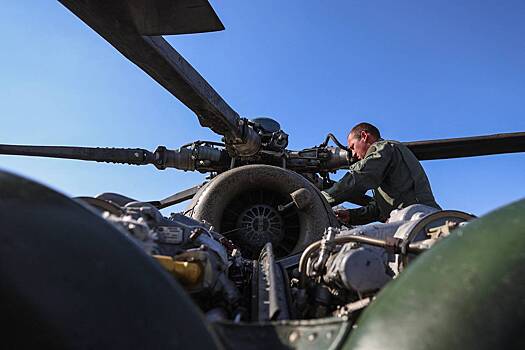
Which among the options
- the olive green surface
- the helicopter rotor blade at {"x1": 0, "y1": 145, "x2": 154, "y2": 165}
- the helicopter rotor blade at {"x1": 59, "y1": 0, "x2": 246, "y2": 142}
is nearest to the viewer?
the olive green surface

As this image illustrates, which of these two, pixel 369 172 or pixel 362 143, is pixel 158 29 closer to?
pixel 369 172

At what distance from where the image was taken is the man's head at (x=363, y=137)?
204 inches

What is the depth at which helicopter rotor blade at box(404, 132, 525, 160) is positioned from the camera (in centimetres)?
625

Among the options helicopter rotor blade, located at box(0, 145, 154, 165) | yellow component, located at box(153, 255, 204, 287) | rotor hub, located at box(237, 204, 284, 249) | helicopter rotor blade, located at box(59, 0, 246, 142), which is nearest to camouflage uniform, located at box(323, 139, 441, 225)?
rotor hub, located at box(237, 204, 284, 249)

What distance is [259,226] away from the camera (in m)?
5.54

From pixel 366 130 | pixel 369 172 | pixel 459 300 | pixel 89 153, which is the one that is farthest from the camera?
pixel 89 153

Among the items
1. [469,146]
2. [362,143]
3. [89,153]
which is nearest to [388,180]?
Answer: [362,143]

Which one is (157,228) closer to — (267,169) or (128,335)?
(128,335)

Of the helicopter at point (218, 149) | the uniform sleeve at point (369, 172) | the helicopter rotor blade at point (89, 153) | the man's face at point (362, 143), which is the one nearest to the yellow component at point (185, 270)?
the helicopter at point (218, 149)

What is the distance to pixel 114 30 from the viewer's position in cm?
364

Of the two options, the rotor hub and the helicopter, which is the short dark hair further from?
the rotor hub

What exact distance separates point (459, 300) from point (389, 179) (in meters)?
3.51

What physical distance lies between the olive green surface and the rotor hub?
4.24 metres

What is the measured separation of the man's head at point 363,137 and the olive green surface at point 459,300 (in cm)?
390
